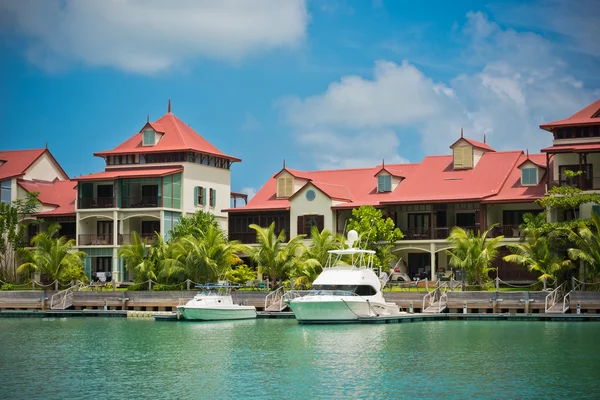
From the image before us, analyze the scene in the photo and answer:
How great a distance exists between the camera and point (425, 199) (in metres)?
64.3

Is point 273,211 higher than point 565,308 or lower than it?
higher

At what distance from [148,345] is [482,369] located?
1503 cm

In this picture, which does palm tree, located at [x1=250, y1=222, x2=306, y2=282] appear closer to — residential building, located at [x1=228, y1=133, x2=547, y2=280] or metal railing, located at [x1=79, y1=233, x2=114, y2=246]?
residential building, located at [x1=228, y1=133, x2=547, y2=280]

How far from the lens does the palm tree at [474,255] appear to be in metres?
56.5

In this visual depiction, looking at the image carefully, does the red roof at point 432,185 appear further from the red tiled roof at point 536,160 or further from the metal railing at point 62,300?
the metal railing at point 62,300

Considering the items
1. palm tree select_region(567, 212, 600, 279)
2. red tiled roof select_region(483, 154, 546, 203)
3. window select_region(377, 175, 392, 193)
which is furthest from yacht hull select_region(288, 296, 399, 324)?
window select_region(377, 175, 392, 193)

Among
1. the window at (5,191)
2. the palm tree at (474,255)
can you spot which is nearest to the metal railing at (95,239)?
the window at (5,191)

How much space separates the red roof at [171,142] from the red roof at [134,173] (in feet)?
4.28

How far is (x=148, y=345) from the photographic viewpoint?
140ft

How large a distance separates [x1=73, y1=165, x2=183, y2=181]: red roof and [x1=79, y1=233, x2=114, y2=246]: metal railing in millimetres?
4109

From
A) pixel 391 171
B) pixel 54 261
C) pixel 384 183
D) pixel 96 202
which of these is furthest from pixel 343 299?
pixel 96 202

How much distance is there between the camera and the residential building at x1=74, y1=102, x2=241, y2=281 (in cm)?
7169

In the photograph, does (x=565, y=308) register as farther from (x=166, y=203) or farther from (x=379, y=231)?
(x=166, y=203)

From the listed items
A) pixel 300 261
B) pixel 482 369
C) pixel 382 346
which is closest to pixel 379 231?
pixel 300 261
